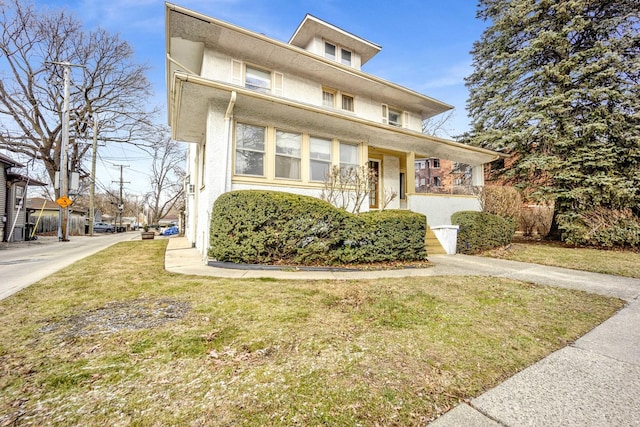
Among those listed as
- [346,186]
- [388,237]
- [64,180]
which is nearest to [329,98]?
[346,186]

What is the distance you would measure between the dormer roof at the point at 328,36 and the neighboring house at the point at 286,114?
1.7 inches

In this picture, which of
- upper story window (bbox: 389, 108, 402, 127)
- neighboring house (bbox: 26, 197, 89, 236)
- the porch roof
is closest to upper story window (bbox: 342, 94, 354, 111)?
upper story window (bbox: 389, 108, 402, 127)

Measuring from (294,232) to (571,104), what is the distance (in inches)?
554

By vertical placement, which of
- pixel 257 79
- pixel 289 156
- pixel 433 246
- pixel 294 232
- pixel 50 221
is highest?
pixel 257 79

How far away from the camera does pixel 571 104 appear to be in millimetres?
11891

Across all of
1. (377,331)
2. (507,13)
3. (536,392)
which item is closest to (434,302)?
(377,331)

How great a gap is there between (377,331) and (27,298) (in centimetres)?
445

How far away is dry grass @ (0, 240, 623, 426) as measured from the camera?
1.56m

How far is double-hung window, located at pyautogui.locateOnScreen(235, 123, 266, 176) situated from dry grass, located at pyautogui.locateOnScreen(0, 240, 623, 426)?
4.19m

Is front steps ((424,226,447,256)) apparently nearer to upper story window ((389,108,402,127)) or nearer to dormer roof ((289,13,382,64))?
upper story window ((389,108,402,127))

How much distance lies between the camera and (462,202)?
11.7 m

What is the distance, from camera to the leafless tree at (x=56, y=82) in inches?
715

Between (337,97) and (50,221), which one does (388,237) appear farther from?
(50,221)

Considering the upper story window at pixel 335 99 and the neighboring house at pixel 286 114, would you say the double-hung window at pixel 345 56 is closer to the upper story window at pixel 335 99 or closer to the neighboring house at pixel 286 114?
the neighboring house at pixel 286 114
